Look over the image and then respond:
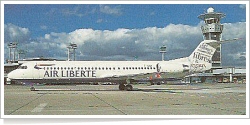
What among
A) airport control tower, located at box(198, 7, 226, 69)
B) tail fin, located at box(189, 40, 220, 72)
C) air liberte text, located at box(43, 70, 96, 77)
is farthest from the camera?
tail fin, located at box(189, 40, 220, 72)

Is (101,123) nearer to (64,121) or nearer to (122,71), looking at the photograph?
(64,121)

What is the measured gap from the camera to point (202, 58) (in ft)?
121

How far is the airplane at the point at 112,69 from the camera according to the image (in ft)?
112

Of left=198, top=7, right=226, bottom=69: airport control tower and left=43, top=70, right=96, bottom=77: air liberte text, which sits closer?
left=198, top=7, right=226, bottom=69: airport control tower

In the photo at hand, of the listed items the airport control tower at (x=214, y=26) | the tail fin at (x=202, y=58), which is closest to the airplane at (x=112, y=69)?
the tail fin at (x=202, y=58)

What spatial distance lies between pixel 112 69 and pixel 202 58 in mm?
9373

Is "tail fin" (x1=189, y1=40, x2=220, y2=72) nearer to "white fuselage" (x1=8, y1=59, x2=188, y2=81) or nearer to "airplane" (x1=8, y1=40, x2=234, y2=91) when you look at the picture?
"airplane" (x1=8, y1=40, x2=234, y2=91)

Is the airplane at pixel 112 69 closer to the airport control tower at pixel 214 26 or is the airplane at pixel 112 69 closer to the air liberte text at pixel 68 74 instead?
the air liberte text at pixel 68 74

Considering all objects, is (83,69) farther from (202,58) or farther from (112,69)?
(202,58)

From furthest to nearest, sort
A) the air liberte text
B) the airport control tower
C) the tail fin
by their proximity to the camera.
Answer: the tail fin
the air liberte text
the airport control tower

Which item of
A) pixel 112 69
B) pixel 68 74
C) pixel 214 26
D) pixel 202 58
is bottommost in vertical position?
pixel 68 74

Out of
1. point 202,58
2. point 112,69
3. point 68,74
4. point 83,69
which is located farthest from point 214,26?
point 68,74

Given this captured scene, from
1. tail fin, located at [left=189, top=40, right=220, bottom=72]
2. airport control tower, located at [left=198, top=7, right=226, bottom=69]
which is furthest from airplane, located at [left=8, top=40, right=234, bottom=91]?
airport control tower, located at [left=198, top=7, right=226, bottom=69]

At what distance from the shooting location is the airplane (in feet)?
112
